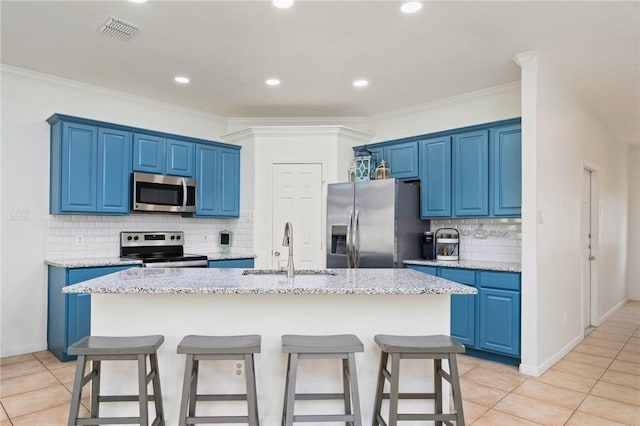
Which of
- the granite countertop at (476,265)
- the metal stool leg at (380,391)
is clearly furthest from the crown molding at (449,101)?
the metal stool leg at (380,391)

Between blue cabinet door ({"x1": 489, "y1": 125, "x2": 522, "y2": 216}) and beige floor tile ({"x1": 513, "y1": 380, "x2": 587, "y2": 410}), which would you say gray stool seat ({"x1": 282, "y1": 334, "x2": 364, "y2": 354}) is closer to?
beige floor tile ({"x1": 513, "y1": 380, "x2": 587, "y2": 410})

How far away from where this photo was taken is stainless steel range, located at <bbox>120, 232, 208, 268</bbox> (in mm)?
4246

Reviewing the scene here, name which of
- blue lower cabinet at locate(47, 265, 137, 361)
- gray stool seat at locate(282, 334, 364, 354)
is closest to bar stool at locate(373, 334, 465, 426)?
gray stool seat at locate(282, 334, 364, 354)

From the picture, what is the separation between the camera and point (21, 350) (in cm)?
385

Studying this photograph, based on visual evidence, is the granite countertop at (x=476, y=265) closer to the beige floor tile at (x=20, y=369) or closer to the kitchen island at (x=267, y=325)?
the kitchen island at (x=267, y=325)

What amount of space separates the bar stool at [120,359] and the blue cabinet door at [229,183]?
3143 mm

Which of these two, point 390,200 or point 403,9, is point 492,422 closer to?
point 390,200

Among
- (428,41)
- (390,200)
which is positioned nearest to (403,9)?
(428,41)

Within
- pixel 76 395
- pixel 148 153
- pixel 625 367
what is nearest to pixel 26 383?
pixel 76 395

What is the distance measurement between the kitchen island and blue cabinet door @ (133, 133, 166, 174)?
2.41 m

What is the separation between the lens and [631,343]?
443 centimetres

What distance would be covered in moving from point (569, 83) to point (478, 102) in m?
0.88

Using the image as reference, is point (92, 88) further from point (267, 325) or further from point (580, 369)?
point (580, 369)

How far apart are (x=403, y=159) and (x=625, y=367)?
9.71ft
